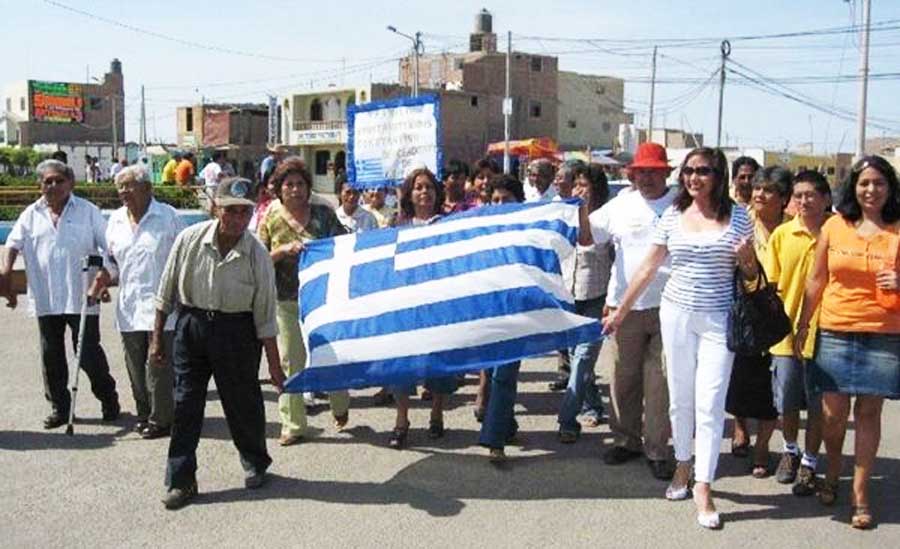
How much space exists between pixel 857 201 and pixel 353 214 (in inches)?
176

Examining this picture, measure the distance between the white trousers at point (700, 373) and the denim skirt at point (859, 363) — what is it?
0.51 metres

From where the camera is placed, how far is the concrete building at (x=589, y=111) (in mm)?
A: 70750

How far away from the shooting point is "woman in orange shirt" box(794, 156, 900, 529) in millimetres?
4867

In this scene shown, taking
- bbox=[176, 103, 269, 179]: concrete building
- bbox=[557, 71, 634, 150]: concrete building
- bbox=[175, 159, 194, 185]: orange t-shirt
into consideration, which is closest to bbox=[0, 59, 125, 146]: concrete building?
bbox=[176, 103, 269, 179]: concrete building

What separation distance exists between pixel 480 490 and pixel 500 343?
877mm

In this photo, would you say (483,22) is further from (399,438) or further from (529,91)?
(399,438)

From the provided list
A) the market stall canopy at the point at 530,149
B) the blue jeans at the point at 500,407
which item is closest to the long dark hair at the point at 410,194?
the blue jeans at the point at 500,407

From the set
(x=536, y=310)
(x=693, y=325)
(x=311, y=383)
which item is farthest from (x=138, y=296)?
(x=693, y=325)

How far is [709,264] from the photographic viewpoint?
5031 mm

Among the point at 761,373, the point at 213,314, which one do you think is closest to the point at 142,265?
the point at 213,314

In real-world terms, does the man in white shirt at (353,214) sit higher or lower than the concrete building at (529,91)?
lower

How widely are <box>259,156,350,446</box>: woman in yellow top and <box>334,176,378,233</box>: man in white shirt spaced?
5.07 feet

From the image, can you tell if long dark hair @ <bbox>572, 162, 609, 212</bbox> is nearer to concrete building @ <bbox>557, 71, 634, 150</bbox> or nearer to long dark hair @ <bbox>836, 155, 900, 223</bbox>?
long dark hair @ <bbox>836, 155, 900, 223</bbox>

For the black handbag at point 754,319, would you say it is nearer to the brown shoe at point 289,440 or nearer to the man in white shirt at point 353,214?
the brown shoe at point 289,440
